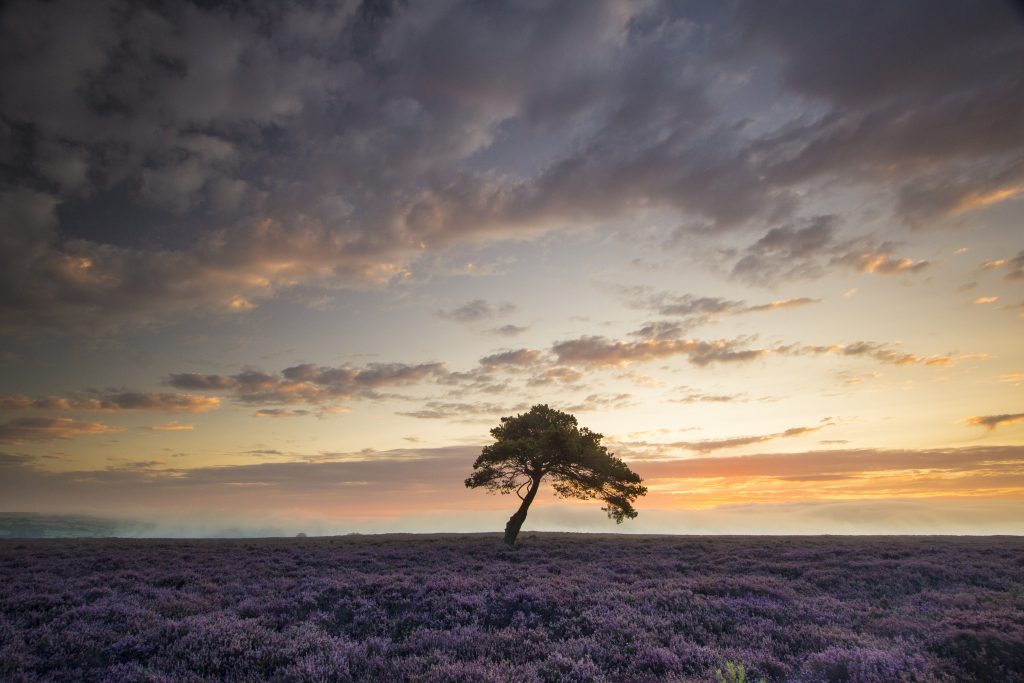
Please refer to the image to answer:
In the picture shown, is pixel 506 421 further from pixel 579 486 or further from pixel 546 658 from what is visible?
pixel 546 658

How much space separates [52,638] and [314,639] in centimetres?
485

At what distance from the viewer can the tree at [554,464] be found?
2645 cm

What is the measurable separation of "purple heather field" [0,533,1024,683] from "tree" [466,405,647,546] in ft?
24.9

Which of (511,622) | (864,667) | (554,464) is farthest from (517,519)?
(864,667)

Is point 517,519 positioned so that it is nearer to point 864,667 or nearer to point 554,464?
point 554,464

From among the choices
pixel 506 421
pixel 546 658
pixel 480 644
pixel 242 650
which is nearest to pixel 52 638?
pixel 242 650

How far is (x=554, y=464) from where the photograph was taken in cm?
2753

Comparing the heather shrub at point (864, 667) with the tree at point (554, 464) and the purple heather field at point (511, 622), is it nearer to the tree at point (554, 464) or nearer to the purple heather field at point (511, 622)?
the purple heather field at point (511, 622)

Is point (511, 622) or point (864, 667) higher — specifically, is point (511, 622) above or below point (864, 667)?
below

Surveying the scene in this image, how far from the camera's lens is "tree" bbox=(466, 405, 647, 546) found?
26.5 m

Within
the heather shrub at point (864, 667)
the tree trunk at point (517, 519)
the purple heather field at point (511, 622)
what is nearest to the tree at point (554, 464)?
the tree trunk at point (517, 519)

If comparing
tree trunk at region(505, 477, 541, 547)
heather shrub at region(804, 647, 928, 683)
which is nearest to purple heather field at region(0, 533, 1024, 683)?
heather shrub at region(804, 647, 928, 683)

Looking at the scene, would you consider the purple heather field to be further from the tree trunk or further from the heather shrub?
the tree trunk

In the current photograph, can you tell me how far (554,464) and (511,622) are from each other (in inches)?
691
